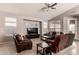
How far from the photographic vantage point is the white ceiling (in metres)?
1.99

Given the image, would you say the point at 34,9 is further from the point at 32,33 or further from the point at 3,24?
the point at 3,24

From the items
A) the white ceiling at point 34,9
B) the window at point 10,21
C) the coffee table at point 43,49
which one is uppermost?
the white ceiling at point 34,9

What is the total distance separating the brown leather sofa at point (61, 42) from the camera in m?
2.05

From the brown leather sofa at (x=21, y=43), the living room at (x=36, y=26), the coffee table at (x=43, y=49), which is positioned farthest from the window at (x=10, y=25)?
the coffee table at (x=43, y=49)

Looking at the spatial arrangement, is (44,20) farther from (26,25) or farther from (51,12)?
(26,25)

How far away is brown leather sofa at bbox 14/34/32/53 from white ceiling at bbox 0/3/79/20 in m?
0.52

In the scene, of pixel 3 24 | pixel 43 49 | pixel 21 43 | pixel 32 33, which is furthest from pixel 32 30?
pixel 3 24

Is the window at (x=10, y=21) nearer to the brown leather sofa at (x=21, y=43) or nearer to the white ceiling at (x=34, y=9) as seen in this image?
the white ceiling at (x=34, y=9)

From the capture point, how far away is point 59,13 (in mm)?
2088

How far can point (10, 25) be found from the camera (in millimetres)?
1980

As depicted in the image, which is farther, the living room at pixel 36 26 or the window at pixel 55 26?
the window at pixel 55 26

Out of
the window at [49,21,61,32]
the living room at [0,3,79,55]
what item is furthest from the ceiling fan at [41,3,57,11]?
the window at [49,21,61,32]

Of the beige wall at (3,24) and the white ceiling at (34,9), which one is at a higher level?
the white ceiling at (34,9)
